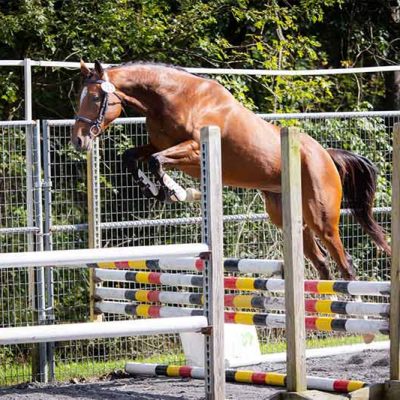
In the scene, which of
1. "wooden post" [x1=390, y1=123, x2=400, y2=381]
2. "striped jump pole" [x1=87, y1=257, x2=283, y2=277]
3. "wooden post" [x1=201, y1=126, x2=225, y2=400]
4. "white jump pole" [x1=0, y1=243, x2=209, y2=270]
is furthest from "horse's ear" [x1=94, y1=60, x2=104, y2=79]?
"wooden post" [x1=390, y1=123, x2=400, y2=381]

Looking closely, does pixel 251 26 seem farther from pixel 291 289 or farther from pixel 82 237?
pixel 291 289

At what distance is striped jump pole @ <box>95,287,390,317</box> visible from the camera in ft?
20.0

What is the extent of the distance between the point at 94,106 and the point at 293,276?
3275 mm

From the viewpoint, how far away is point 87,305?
924cm

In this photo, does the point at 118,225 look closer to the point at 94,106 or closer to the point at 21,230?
the point at 21,230

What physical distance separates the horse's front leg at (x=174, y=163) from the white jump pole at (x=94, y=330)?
266cm

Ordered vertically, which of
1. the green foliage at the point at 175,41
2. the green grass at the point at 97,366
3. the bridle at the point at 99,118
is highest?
the green foliage at the point at 175,41

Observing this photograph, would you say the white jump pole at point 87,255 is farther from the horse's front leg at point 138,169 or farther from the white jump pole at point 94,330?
the horse's front leg at point 138,169

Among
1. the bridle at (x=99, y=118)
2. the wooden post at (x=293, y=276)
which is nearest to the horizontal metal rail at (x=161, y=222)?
the bridle at (x=99, y=118)

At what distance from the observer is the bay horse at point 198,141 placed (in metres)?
8.14

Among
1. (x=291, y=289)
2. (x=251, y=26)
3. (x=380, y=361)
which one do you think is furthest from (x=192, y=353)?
(x=251, y=26)

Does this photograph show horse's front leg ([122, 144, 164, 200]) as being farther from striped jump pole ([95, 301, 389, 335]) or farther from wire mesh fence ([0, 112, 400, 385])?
striped jump pole ([95, 301, 389, 335])

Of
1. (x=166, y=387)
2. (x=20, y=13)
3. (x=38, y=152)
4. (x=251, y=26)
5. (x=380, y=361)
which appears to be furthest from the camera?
(x=251, y=26)

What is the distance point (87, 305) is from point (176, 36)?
450 cm
